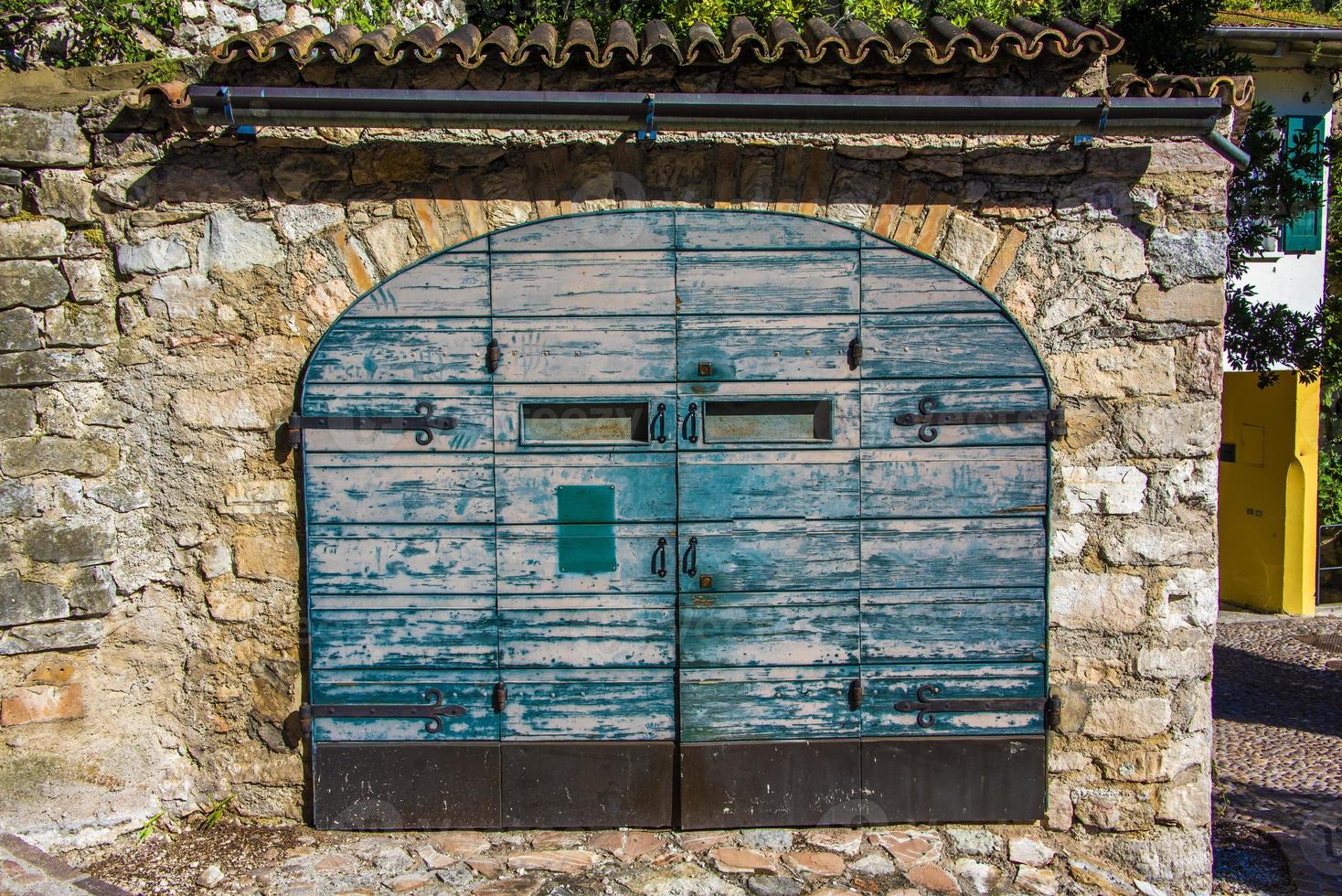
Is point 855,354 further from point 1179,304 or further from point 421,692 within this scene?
point 421,692

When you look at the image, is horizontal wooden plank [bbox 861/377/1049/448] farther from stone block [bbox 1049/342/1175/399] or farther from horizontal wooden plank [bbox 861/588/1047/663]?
horizontal wooden plank [bbox 861/588/1047/663]

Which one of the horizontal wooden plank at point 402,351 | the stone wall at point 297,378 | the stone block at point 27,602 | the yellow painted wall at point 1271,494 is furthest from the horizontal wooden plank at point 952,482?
the yellow painted wall at point 1271,494

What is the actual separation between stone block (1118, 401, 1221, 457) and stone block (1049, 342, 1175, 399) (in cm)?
7

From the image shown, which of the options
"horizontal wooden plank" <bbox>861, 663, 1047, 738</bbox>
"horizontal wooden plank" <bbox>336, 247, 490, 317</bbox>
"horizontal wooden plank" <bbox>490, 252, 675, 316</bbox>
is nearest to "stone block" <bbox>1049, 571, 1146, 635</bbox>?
"horizontal wooden plank" <bbox>861, 663, 1047, 738</bbox>

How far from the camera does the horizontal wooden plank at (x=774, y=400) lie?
12.6ft

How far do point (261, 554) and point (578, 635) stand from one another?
1.25m

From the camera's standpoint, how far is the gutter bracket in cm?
354

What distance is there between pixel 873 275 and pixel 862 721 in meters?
1.70

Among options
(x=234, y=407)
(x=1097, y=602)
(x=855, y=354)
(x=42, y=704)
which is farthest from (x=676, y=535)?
(x=42, y=704)

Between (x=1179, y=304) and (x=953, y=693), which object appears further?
(x=953, y=693)

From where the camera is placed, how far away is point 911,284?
3.82 m

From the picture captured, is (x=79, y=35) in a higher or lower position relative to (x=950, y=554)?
higher

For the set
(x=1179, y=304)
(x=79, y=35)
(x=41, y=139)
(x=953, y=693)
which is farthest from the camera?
(x=79, y=35)

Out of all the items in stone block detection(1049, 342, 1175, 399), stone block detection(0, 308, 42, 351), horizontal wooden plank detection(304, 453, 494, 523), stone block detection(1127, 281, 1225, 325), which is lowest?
horizontal wooden plank detection(304, 453, 494, 523)
